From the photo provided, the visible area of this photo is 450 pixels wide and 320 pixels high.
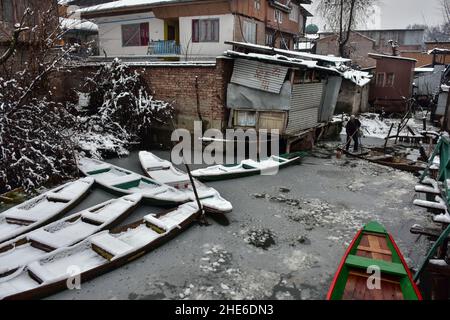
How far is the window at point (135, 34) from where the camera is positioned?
749 inches

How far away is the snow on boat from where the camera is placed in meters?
6.99

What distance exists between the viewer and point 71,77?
14352mm

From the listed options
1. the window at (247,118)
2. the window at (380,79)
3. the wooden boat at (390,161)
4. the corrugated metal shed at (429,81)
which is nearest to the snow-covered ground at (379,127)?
the window at (380,79)

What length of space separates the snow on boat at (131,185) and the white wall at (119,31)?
38.5ft

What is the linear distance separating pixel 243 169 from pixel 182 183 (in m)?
2.40

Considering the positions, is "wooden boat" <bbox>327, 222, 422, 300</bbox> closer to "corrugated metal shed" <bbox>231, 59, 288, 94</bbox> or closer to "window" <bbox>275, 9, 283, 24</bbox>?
"corrugated metal shed" <bbox>231, 59, 288, 94</bbox>

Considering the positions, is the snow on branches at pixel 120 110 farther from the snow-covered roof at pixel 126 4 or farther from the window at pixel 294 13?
the window at pixel 294 13

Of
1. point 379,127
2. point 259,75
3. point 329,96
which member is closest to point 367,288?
point 259,75

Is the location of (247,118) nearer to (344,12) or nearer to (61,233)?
(61,233)

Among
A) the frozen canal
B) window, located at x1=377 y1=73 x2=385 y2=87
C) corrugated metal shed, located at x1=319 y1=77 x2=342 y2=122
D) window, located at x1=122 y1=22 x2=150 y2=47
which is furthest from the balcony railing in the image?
window, located at x1=377 y1=73 x2=385 y2=87

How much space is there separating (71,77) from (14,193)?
8512 mm

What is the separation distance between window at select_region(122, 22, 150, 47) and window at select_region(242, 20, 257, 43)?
18.8 feet
